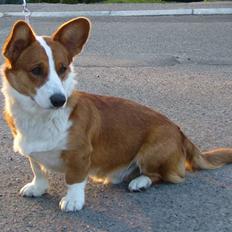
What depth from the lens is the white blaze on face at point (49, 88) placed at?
3.59 metres

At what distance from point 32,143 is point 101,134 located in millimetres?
510

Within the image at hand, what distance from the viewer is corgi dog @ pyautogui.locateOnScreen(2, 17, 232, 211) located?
3707 millimetres

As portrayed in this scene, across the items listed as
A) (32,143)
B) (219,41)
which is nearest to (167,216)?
(32,143)

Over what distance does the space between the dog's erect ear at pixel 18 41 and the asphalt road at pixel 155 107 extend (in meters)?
0.98

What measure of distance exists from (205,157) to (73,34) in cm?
137

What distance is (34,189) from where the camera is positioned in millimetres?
4133

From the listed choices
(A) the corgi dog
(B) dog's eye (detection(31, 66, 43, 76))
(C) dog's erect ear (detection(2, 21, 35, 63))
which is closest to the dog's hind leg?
(A) the corgi dog

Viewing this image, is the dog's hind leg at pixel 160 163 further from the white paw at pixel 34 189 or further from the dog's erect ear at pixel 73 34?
the dog's erect ear at pixel 73 34

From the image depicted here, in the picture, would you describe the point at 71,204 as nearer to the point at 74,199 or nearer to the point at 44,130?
the point at 74,199

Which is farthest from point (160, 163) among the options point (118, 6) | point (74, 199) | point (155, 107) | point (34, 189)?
point (118, 6)

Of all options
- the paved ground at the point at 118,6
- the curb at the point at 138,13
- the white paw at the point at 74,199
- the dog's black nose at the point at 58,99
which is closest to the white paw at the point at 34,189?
the white paw at the point at 74,199

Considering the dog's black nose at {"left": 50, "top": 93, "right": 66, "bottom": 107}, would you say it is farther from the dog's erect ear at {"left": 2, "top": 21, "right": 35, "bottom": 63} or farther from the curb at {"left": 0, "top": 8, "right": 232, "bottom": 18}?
the curb at {"left": 0, "top": 8, "right": 232, "bottom": 18}

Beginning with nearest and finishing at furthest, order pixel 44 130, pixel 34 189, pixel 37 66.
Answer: pixel 37 66
pixel 44 130
pixel 34 189

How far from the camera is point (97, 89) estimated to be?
671cm
